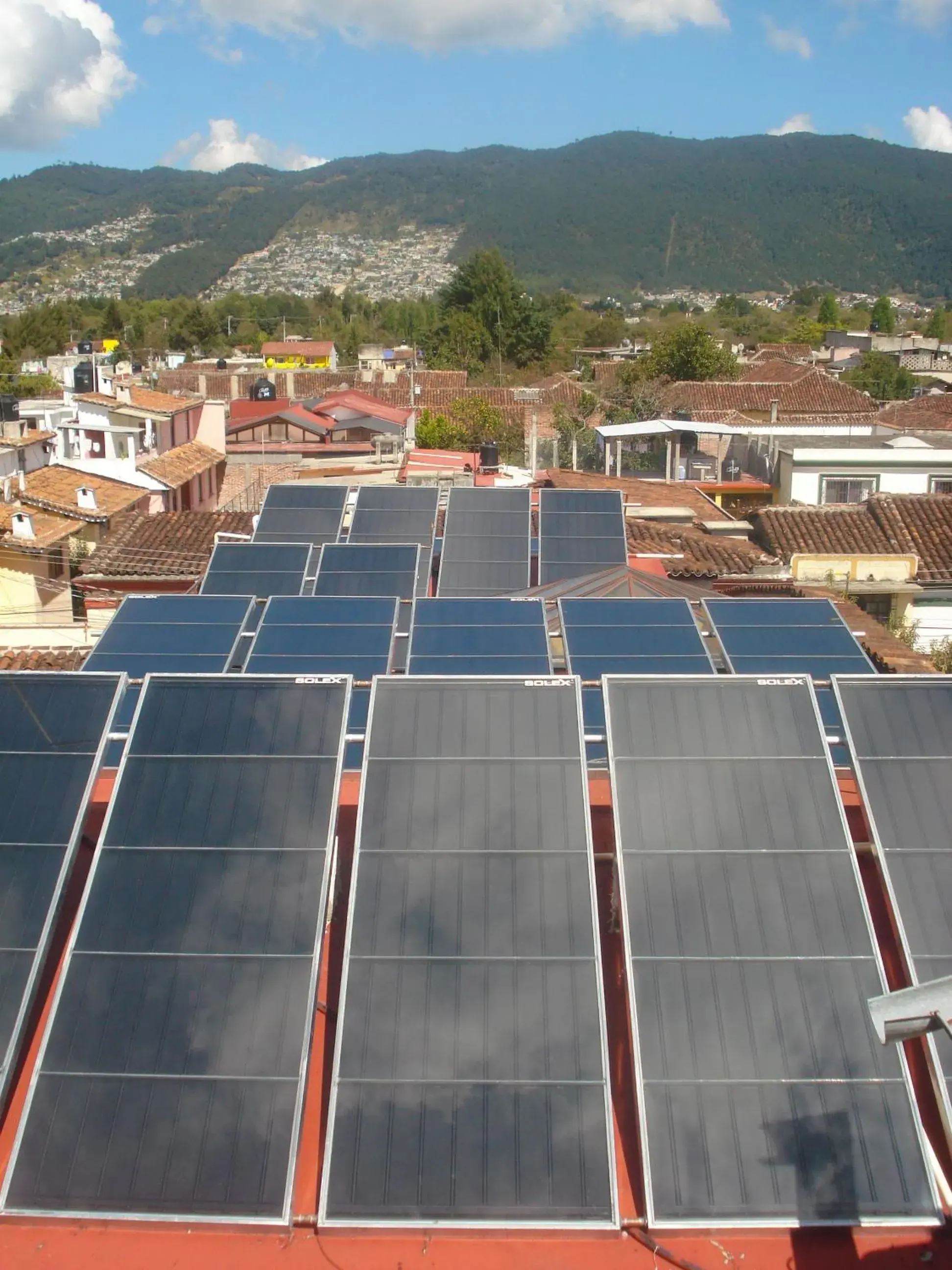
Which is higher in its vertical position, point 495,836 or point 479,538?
Result: point 495,836

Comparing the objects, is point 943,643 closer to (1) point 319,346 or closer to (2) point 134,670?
(2) point 134,670

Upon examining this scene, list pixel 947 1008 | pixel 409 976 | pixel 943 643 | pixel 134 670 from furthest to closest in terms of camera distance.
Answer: pixel 943 643
pixel 134 670
pixel 409 976
pixel 947 1008

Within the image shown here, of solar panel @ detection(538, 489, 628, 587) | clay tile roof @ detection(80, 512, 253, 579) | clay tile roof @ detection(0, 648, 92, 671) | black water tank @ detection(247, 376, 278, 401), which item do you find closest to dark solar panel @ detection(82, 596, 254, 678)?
clay tile roof @ detection(0, 648, 92, 671)

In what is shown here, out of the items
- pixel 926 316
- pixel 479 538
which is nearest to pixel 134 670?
pixel 479 538

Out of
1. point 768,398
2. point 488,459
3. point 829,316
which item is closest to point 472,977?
point 488,459

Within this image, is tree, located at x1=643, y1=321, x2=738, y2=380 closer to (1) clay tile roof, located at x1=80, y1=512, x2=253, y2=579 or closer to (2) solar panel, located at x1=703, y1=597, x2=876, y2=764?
(1) clay tile roof, located at x1=80, y1=512, x2=253, y2=579

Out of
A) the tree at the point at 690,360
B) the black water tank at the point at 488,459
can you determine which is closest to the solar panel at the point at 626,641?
the black water tank at the point at 488,459

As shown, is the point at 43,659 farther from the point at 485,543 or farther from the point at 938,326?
the point at 938,326

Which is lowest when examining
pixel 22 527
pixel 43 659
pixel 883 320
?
pixel 883 320
